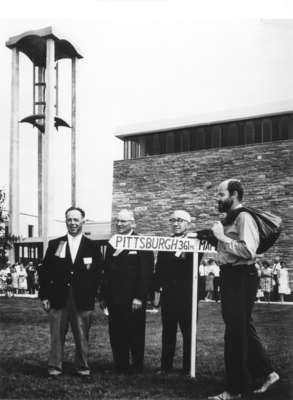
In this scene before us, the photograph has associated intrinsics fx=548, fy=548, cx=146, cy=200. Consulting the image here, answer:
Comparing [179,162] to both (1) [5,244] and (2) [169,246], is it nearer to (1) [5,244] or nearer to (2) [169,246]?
(1) [5,244]

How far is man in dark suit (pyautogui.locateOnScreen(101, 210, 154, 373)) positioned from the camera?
626cm

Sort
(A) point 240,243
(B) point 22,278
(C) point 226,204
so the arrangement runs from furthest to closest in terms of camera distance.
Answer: (B) point 22,278, (C) point 226,204, (A) point 240,243

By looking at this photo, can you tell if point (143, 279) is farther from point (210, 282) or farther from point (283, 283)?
point (283, 283)

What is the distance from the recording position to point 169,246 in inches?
225

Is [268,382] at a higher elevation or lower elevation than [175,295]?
lower

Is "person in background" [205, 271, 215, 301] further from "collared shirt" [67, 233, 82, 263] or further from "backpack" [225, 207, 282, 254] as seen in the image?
"backpack" [225, 207, 282, 254]

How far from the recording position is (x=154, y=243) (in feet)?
18.7

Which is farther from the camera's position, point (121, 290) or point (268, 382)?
point (121, 290)

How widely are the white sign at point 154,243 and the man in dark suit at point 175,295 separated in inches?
17.3

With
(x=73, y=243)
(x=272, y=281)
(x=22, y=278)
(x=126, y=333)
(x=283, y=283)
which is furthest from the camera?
(x=22, y=278)

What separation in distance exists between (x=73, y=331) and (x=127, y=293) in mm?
757

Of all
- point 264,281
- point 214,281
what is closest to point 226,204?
point 214,281

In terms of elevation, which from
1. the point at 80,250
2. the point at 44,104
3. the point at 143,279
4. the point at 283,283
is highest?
the point at 44,104

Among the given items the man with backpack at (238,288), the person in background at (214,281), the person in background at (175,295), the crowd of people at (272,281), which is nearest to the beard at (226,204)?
the man with backpack at (238,288)
